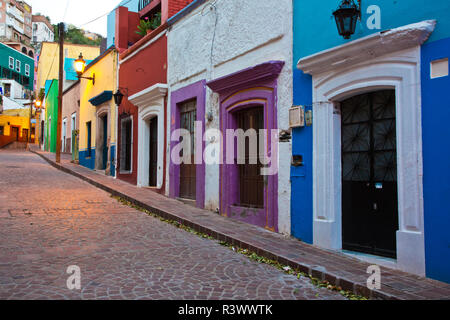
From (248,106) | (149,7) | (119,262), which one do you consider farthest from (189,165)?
(149,7)

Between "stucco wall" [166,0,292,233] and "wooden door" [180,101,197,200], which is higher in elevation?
"stucco wall" [166,0,292,233]

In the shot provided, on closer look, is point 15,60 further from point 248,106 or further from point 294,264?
point 294,264

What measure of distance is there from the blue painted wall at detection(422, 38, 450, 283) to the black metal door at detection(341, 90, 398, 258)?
613 millimetres

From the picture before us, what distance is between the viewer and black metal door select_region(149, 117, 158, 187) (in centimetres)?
1213

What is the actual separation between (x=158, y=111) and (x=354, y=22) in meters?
7.23

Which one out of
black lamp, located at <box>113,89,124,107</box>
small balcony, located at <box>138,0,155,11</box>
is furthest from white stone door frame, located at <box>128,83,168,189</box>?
small balcony, located at <box>138,0,155,11</box>

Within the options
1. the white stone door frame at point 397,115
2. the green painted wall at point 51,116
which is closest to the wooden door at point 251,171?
the white stone door frame at point 397,115

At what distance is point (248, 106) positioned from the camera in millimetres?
7789

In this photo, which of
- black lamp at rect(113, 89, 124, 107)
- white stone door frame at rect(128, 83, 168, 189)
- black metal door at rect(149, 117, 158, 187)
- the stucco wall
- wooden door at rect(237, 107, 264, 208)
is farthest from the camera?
black lamp at rect(113, 89, 124, 107)

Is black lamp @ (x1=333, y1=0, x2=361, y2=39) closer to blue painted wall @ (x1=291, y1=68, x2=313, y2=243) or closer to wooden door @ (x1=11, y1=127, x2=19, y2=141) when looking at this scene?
blue painted wall @ (x1=291, y1=68, x2=313, y2=243)

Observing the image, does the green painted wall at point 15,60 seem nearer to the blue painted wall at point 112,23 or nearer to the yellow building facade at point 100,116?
the blue painted wall at point 112,23

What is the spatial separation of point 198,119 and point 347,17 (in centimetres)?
488

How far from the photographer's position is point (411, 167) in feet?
15.4
